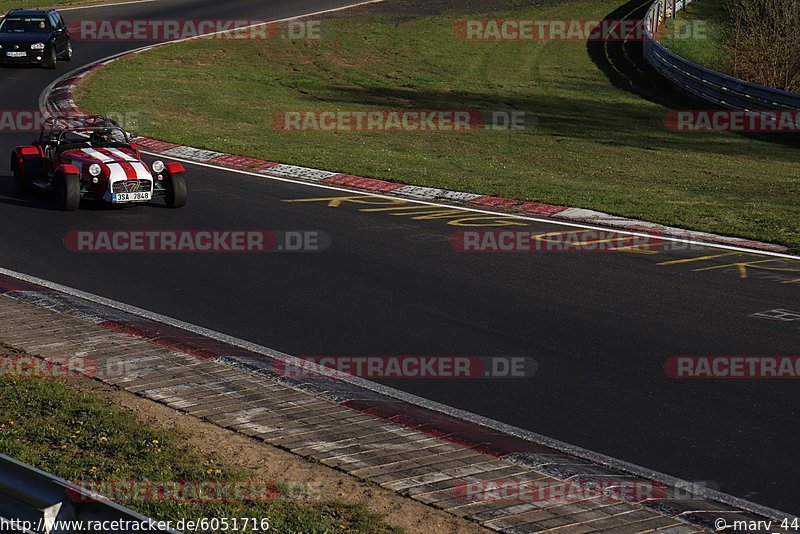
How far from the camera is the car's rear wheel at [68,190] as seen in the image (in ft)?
51.9

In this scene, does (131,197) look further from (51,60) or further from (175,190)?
(51,60)

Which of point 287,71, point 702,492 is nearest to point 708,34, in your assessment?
point 287,71

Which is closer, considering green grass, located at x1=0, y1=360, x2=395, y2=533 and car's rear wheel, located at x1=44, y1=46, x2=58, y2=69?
green grass, located at x1=0, y1=360, x2=395, y2=533

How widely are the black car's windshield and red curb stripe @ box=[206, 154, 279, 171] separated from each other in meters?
13.8

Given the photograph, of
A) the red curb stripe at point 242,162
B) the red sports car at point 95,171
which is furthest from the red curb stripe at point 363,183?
the red sports car at point 95,171

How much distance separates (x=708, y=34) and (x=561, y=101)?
44.5 feet

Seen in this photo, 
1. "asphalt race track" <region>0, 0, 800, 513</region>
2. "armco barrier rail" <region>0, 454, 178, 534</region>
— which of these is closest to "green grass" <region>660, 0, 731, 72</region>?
"asphalt race track" <region>0, 0, 800, 513</region>

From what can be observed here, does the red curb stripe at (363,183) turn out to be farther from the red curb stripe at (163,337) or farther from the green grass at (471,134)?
the red curb stripe at (163,337)

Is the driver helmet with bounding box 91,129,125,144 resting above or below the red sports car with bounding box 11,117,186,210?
above

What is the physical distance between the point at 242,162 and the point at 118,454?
13.8 m

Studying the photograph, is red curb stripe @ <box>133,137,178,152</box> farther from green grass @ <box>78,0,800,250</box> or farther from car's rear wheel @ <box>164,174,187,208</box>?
car's rear wheel @ <box>164,174,187,208</box>

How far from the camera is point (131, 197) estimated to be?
52.2 feet

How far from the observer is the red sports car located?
15.8 metres

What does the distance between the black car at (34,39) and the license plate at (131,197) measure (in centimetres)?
1761
